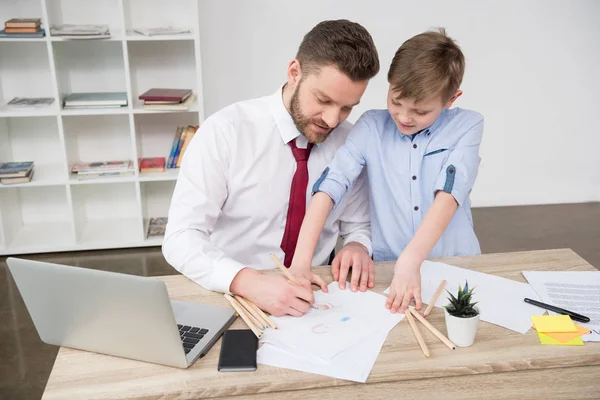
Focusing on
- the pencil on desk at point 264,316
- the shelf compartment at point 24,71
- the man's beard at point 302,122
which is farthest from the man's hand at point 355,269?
the shelf compartment at point 24,71

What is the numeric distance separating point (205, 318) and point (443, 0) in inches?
132

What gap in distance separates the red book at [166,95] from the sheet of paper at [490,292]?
2.23 metres

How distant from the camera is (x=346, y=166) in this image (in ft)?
5.63

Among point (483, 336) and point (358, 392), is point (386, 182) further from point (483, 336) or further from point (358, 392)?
point (358, 392)

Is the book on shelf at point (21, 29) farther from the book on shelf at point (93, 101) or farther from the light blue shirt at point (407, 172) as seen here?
the light blue shirt at point (407, 172)

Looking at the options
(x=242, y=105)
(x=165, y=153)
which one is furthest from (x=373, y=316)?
(x=165, y=153)

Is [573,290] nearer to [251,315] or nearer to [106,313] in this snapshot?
[251,315]

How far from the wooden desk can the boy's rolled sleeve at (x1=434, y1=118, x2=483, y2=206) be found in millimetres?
469

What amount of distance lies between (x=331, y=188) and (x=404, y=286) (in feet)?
1.28

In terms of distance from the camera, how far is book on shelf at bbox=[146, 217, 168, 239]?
12.3 ft

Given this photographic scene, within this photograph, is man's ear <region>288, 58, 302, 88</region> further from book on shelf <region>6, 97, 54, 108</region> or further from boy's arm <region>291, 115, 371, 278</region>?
book on shelf <region>6, 97, 54, 108</region>

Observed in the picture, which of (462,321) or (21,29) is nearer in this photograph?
(462,321)

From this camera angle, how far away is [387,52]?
4.03m

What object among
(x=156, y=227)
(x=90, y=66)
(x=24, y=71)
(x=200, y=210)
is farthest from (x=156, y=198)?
(x=200, y=210)
